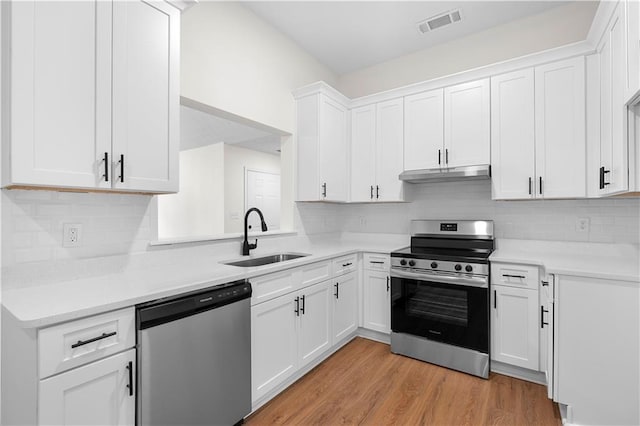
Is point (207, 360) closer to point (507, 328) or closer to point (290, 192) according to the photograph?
point (290, 192)

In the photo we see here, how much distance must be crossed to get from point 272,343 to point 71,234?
135 cm

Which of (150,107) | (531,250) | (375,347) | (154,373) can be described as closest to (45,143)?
(150,107)

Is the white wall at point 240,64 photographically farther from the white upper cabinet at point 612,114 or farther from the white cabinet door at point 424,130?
the white upper cabinet at point 612,114

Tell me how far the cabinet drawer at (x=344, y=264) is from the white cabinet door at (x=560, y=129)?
65.9 inches

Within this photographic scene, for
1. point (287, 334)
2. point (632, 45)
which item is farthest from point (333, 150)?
point (632, 45)

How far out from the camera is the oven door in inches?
97.0

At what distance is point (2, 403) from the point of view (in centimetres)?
145

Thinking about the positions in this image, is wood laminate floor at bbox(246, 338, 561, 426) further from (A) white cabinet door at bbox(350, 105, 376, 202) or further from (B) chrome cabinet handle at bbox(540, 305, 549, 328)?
(A) white cabinet door at bbox(350, 105, 376, 202)

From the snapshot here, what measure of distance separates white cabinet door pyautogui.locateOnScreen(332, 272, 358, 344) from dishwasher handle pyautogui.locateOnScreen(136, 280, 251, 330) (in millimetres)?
1147

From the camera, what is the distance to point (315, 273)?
2.55 m

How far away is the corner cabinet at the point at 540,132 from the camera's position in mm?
2441

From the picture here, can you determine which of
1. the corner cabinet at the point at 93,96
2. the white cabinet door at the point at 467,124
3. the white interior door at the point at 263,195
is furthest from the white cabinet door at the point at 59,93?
the white interior door at the point at 263,195

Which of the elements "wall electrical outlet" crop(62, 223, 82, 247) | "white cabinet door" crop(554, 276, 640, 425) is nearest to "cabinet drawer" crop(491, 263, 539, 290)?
"white cabinet door" crop(554, 276, 640, 425)

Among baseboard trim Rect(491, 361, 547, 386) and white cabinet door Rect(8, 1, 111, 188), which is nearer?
white cabinet door Rect(8, 1, 111, 188)
